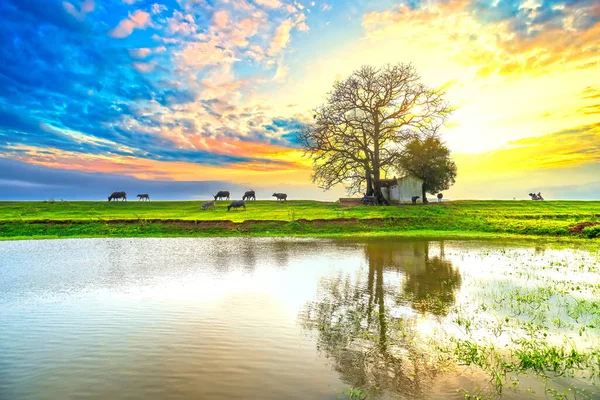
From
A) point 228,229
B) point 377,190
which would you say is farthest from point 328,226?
point 377,190

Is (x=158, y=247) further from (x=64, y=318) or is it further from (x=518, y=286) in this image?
(x=518, y=286)

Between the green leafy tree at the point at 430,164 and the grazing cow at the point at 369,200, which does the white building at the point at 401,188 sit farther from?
the grazing cow at the point at 369,200

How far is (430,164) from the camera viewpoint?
52688mm

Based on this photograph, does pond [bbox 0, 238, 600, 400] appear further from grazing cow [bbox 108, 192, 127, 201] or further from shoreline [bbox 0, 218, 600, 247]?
grazing cow [bbox 108, 192, 127, 201]

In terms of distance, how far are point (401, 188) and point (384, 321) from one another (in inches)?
1908

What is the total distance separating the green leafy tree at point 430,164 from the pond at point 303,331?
37193 millimetres

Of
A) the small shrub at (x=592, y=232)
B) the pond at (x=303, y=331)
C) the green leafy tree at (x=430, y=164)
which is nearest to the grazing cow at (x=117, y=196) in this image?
the green leafy tree at (x=430, y=164)

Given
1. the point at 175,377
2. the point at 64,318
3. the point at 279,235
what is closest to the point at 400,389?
the point at 175,377

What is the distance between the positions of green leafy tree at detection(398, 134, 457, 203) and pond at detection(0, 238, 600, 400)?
→ 37.2 metres

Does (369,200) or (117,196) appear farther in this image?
(117,196)

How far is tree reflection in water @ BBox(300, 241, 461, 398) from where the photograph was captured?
502cm

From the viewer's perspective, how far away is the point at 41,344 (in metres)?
6.38

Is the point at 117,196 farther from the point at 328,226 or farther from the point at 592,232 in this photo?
the point at 592,232

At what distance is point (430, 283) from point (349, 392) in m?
7.41
